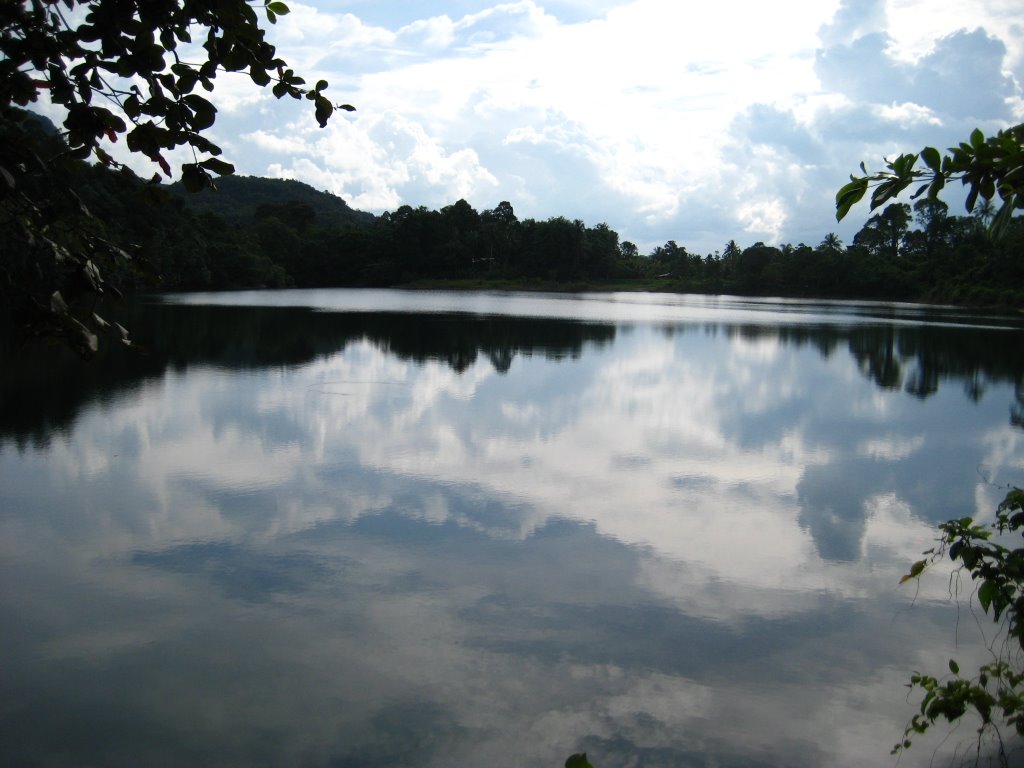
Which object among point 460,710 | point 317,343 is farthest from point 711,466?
point 317,343

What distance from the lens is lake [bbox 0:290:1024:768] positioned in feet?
14.0

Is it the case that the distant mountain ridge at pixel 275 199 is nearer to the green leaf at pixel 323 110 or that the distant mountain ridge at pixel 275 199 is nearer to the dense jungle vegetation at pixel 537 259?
the dense jungle vegetation at pixel 537 259

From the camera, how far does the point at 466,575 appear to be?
6.19 meters

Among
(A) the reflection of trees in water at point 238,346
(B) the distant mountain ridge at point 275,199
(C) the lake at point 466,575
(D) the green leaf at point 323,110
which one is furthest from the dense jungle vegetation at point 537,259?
(D) the green leaf at point 323,110

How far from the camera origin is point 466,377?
16500 millimetres

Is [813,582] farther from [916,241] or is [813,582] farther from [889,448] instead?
[916,241]

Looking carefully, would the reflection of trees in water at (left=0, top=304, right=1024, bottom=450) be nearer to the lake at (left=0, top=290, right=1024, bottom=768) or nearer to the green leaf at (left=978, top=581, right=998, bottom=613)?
the lake at (left=0, top=290, right=1024, bottom=768)

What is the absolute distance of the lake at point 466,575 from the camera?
4258mm

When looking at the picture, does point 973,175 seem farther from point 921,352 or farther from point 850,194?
point 921,352

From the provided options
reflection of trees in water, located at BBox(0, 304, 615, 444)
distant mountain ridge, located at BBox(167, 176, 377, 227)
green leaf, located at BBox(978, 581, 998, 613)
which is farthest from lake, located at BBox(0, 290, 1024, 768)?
distant mountain ridge, located at BBox(167, 176, 377, 227)

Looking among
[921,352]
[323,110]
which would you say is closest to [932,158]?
[323,110]

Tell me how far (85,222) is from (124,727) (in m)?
2.80

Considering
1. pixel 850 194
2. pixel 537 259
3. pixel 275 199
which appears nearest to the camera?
pixel 850 194

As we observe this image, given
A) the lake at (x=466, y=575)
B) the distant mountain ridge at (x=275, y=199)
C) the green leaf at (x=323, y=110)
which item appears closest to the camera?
the green leaf at (x=323, y=110)
